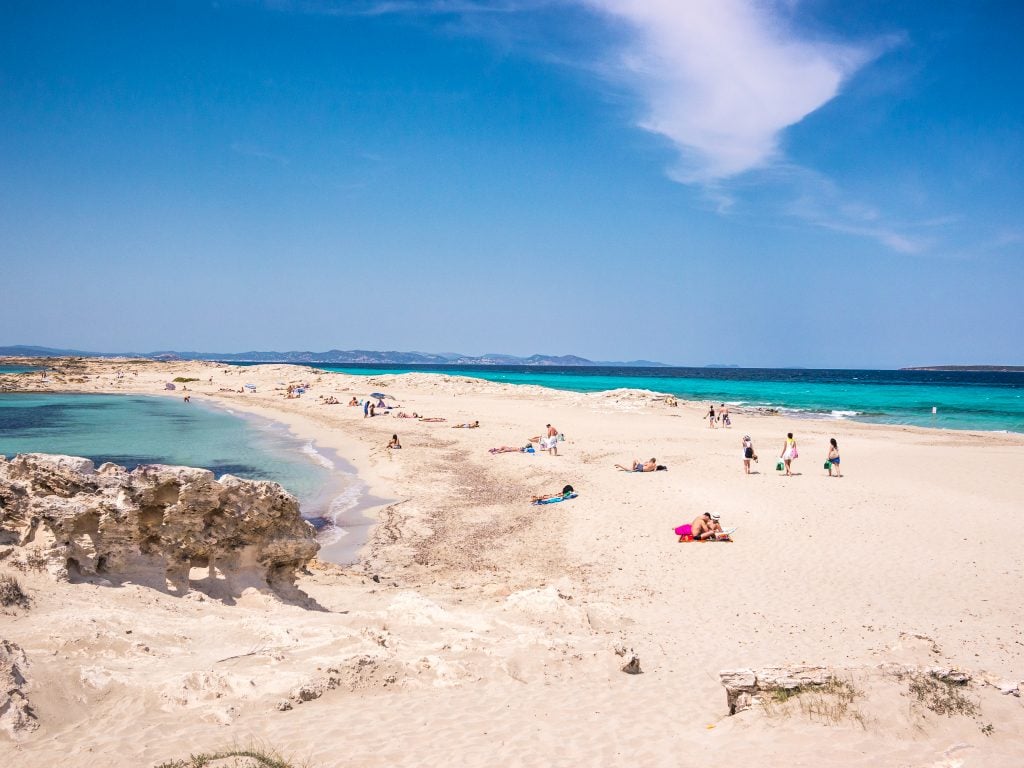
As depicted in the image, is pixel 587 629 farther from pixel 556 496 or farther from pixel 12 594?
pixel 556 496

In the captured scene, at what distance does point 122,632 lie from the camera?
19.6ft

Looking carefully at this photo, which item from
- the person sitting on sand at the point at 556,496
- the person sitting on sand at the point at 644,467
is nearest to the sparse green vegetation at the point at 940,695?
the person sitting on sand at the point at 556,496

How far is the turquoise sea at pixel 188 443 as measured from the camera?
2022 cm

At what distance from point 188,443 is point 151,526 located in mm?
23018

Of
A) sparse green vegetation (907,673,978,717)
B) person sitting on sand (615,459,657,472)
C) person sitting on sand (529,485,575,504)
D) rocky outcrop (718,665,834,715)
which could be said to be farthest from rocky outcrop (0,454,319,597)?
person sitting on sand (615,459,657,472)

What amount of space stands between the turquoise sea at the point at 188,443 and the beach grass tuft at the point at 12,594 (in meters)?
8.57

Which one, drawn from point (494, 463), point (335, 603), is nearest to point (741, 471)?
point (494, 463)

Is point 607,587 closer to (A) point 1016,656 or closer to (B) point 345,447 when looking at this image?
(A) point 1016,656

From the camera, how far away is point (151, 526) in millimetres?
7707

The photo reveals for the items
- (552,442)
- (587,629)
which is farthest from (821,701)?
(552,442)

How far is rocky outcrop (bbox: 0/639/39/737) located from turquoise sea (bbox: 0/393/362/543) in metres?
9.71

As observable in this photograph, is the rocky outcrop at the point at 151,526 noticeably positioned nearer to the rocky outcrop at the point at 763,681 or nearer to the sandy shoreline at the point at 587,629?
the sandy shoreline at the point at 587,629

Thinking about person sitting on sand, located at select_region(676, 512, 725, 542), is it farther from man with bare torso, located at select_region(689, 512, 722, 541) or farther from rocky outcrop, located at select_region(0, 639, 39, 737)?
rocky outcrop, located at select_region(0, 639, 39, 737)

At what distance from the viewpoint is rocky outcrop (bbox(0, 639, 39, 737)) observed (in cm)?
448
